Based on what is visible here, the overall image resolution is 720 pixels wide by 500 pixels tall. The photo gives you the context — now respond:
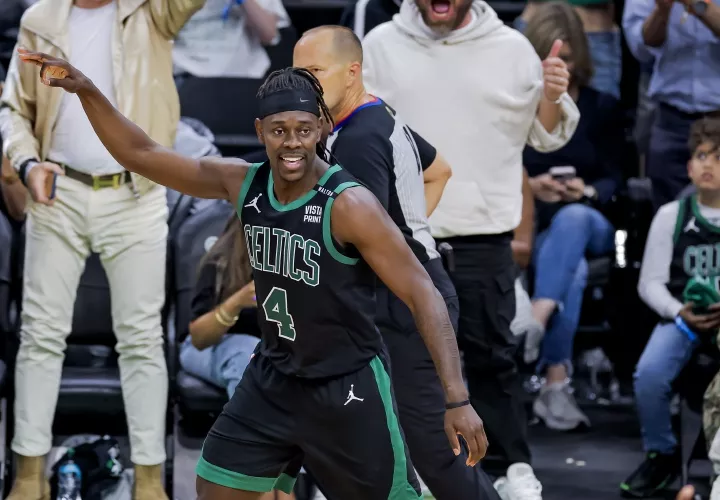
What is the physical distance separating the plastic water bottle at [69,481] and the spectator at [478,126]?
1420 millimetres

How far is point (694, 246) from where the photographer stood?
5.74 metres

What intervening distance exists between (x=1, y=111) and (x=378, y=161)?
5.32 feet

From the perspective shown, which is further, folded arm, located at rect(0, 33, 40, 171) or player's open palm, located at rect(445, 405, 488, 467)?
folded arm, located at rect(0, 33, 40, 171)

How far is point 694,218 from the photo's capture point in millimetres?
5738

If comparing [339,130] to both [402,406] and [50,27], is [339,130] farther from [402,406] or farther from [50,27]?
[50,27]

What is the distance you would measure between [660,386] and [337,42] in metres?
2.07

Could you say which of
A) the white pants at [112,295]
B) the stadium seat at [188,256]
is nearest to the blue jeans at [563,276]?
the stadium seat at [188,256]

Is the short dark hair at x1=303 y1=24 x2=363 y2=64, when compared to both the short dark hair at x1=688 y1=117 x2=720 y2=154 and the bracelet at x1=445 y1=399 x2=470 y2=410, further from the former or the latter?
the short dark hair at x1=688 y1=117 x2=720 y2=154

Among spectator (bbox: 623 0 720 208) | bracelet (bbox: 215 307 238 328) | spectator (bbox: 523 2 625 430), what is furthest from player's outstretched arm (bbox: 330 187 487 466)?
spectator (bbox: 623 0 720 208)

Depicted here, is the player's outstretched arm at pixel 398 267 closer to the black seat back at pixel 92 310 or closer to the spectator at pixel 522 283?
the black seat back at pixel 92 310

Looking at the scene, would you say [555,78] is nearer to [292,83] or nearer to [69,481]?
[292,83]

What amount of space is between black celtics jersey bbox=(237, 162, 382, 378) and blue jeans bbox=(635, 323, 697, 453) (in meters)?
2.06

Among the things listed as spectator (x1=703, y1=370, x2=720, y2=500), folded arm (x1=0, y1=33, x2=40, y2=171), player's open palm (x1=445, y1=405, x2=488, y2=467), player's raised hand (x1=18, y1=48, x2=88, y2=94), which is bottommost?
spectator (x1=703, y1=370, x2=720, y2=500)

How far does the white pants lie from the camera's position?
504 centimetres
